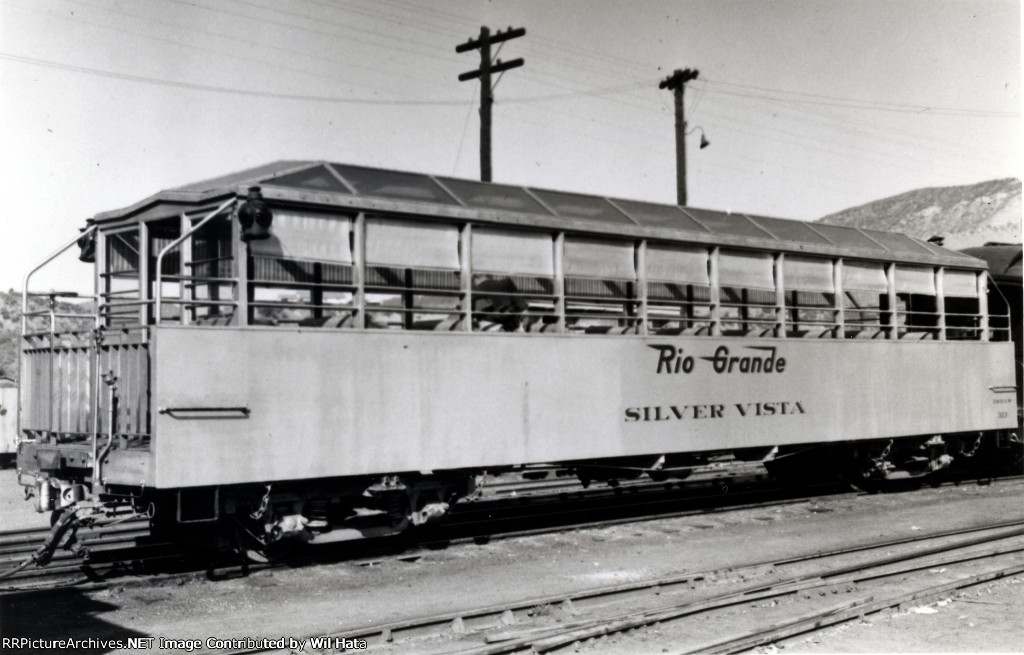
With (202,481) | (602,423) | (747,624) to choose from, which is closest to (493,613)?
(747,624)

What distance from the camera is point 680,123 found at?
893 inches

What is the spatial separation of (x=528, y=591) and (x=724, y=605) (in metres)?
1.67

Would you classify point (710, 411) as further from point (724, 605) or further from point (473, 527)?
point (724, 605)

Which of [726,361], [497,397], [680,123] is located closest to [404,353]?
[497,397]

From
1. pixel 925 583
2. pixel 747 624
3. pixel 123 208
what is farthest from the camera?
pixel 123 208

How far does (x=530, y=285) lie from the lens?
37.5 ft

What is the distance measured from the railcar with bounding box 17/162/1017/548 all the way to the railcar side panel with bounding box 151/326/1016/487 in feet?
0.07

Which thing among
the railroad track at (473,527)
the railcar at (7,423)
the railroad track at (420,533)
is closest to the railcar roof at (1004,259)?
the railroad track at (473,527)

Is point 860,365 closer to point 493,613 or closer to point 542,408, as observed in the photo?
point 542,408

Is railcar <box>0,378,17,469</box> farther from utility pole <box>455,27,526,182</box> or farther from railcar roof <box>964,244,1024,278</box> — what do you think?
railcar roof <box>964,244,1024,278</box>

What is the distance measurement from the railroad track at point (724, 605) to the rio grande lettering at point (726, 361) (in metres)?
2.84

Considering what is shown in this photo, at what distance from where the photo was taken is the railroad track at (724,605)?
654cm

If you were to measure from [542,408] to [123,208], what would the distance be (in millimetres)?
4632

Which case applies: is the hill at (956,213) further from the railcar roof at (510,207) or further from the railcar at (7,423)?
the railcar at (7,423)
